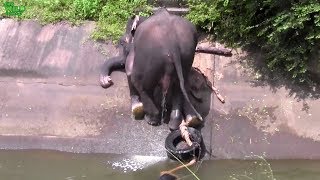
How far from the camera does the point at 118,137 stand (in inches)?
257

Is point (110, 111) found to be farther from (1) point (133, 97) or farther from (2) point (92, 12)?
(2) point (92, 12)

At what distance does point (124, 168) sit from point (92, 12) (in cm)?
273

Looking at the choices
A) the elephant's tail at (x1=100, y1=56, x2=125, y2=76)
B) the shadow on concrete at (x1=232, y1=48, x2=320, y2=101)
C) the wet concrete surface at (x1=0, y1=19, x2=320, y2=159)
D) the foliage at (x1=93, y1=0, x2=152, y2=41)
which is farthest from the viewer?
the foliage at (x1=93, y1=0, x2=152, y2=41)

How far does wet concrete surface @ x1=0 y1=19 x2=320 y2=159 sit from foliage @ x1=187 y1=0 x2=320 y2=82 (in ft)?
1.02

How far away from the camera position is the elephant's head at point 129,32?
6.97 m

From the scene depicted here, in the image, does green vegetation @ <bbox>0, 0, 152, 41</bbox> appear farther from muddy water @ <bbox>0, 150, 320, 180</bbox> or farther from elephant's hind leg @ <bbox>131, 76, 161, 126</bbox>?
muddy water @ <bbox>0, 150, 320, 180</bbox>

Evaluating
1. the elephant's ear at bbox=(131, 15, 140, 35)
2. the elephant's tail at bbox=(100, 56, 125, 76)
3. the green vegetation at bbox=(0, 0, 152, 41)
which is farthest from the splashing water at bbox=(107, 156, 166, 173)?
the green vegetation at bbox=(0, 0, 152, 41)

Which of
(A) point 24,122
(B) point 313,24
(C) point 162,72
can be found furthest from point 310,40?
(A) point 24,122

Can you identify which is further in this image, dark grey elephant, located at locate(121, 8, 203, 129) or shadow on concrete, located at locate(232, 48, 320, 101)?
shadow on concrete, located at locate(232, 48, 320, 101)

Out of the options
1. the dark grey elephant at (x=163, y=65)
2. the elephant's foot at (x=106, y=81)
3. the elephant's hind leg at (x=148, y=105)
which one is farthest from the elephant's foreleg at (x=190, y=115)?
the elephant's foot at (x=106, y=81)

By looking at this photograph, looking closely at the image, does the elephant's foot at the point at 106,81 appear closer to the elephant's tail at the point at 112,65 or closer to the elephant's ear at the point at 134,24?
the elephant's tail at the point at 112,65

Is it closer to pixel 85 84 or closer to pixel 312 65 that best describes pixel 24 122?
pixel 85 84

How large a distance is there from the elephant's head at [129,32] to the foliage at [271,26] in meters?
0.80

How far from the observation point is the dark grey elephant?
20.5 feet
